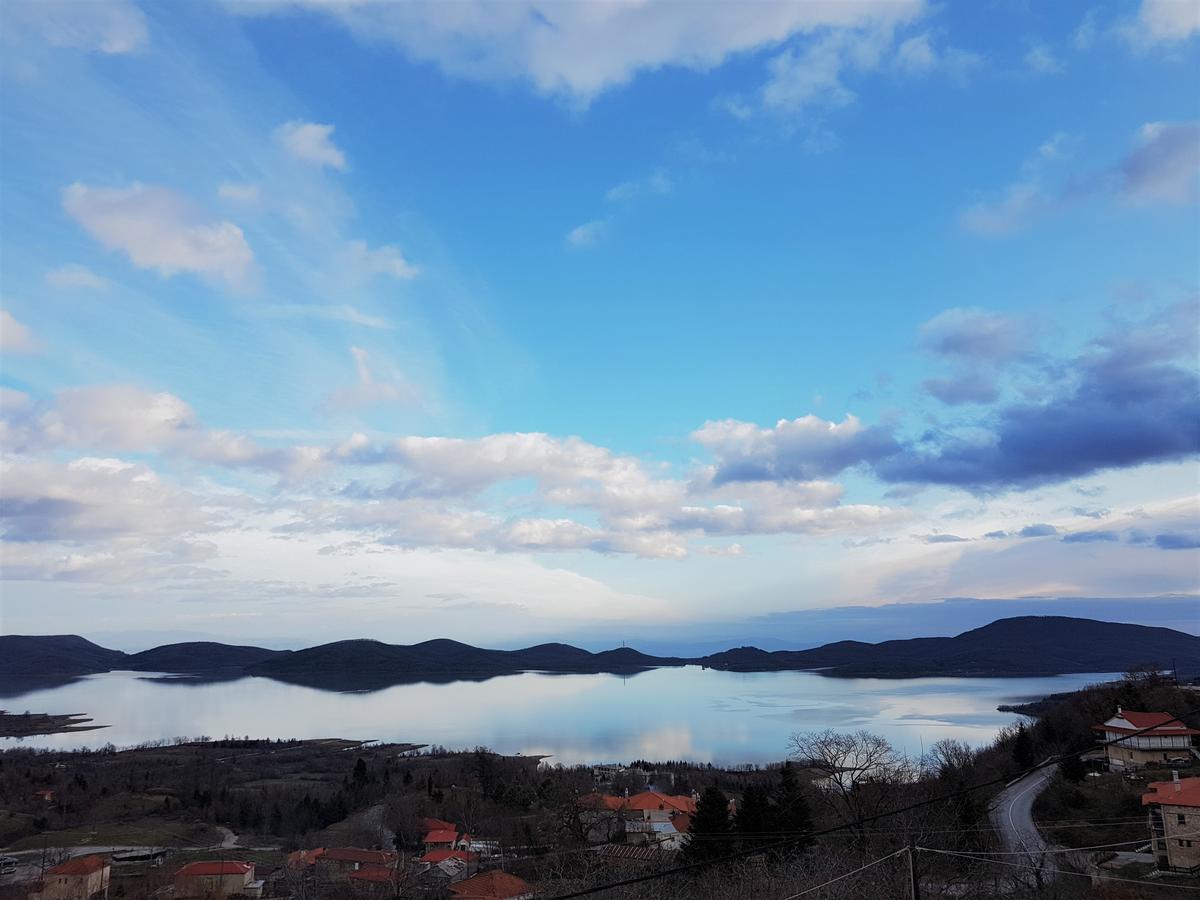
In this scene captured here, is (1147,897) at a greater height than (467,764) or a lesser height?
greater

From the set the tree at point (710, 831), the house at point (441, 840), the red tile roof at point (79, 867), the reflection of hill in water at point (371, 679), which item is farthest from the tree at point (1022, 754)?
the reflection of hill in water at point (371, 679)

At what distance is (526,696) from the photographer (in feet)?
331

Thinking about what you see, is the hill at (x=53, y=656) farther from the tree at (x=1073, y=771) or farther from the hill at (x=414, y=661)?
the tree at (x=1073, y=771)

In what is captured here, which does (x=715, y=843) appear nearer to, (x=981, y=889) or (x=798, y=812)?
(x=798, y=812)

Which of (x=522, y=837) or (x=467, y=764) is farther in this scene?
(x=467, y=764)

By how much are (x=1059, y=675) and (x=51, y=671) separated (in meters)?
183

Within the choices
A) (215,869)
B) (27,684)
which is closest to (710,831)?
(215,869)

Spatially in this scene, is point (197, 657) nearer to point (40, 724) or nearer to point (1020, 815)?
point (40, 724)

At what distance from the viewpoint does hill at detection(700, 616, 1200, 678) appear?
418 ft

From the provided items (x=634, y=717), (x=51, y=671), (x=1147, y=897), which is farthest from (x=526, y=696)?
(x=51, y=671)

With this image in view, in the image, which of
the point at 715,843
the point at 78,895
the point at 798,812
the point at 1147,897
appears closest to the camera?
the point at 1147,897

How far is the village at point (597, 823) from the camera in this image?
14258 mm

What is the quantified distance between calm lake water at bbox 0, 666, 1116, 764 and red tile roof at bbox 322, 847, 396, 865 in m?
27.7

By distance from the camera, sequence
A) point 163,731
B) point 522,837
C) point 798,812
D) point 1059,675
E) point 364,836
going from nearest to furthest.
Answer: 1. point 798,812
2. point 522,837
3. point 364,836
4. point 163,731
5. point 1059,675
